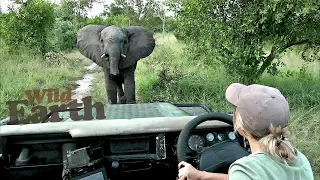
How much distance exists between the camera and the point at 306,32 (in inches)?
313

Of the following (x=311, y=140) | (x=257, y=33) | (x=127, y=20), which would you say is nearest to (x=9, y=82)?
(x=257, y=33)

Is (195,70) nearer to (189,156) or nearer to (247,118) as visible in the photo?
(189,156)

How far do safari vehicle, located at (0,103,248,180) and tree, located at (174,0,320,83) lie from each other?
5.05 m

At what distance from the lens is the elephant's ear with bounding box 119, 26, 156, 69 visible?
28.2 ft

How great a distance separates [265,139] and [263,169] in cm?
12

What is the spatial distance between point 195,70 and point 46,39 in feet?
28.3

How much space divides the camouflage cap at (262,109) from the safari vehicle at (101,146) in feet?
2.86

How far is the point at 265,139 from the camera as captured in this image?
64.4 inches

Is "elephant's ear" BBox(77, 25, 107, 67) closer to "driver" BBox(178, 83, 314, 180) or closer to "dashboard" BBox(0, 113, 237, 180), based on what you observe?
"dashboard" BBox(0, 113, 237, 180)

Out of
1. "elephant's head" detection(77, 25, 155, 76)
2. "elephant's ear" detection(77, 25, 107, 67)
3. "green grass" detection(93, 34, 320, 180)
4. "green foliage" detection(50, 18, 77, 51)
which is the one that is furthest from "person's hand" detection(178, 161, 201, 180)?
"green foliage" detection(50, 18, 77, 51)

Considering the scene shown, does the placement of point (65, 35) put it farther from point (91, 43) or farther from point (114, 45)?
point (114, 45)

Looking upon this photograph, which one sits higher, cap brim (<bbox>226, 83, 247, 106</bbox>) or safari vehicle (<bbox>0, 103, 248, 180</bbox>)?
cap brim (<bbox>226, 83, 247, 106</bbox>)

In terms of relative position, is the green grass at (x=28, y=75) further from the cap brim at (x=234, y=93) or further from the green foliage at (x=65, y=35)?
the cap brim at (x=234, y=93)

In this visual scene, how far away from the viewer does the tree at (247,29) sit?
25.2ft
